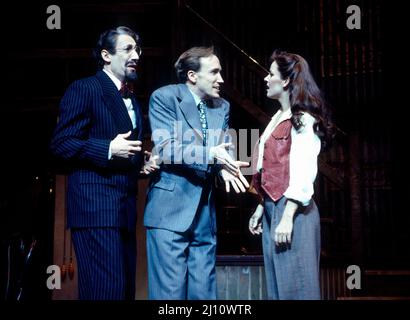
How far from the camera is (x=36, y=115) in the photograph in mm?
6355

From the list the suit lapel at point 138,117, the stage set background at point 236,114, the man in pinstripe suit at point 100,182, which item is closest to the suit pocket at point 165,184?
the man in pinstripe suit at point 100,182

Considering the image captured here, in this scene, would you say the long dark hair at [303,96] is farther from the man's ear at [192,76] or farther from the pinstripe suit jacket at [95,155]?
the pinstripe suit jacket at [95,155]

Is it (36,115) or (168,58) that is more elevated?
(168,58)

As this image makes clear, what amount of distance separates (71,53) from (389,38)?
4.21m

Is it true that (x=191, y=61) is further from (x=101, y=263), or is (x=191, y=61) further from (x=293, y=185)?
(x=101, y=263)

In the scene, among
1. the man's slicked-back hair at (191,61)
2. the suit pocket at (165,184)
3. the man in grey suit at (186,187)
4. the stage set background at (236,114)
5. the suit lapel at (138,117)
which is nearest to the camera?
the man in grey suit at (186,187)

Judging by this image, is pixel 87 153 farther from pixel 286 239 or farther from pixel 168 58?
pixel 168 58

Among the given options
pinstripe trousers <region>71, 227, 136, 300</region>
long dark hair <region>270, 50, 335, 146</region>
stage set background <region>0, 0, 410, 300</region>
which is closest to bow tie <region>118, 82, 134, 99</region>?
pinstripe trousers <region>71, 227, 136, 300</region>

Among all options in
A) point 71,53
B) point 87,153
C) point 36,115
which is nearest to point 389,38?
point 71,53

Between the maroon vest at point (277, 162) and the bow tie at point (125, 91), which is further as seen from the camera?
the bow tie at point (125, 91)

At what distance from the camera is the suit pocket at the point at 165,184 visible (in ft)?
11.0

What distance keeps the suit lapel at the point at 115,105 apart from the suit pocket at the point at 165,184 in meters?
0.39

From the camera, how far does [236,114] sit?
249 inches

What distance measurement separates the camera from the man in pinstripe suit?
3.14 metres
